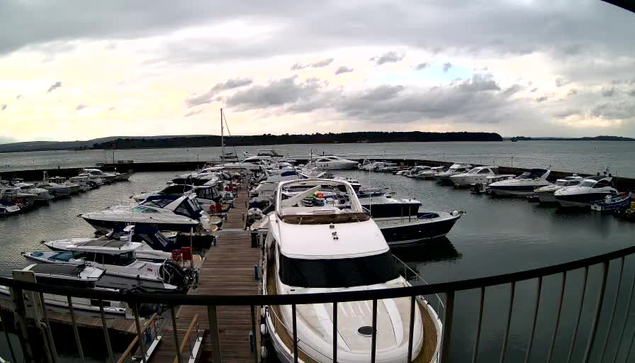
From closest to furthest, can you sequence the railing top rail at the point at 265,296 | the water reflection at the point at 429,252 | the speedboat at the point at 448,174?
the railing top rail at the point at 265,296, the water reflection at the point at 429,252, the speedboat at the point at 448,174

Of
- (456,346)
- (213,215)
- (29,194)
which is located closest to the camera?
(456,346)

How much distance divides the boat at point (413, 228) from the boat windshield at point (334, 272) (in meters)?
11.1

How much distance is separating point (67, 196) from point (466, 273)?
39838mm

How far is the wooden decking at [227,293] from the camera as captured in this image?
312 inches

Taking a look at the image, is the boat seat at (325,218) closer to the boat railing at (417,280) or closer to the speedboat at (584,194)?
the boat railing at (417,280)

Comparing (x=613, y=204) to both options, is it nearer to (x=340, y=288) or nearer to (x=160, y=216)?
(x=340, y=288)

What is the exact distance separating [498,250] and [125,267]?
56.5 ft

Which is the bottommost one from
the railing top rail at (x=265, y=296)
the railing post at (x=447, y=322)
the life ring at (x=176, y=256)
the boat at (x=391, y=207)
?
the life ring at (x=176, y=256)

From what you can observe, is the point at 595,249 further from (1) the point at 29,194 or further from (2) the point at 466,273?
(1) the point at 29,194

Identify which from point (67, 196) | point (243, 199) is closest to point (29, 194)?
point (67, 196)

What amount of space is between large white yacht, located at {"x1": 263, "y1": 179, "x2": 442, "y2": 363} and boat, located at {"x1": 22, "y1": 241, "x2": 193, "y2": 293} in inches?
172

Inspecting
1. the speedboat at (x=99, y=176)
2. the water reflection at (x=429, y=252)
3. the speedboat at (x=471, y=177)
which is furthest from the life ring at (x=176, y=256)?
the speedboat at (x=99, y=176)

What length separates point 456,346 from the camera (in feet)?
34.4

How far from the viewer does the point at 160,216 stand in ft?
64.7
